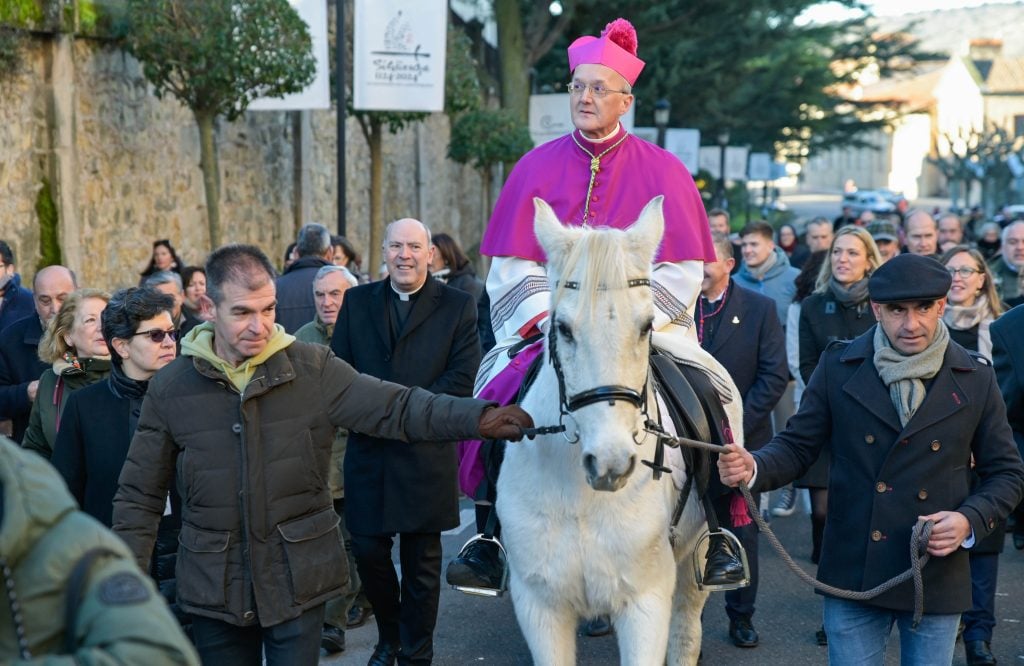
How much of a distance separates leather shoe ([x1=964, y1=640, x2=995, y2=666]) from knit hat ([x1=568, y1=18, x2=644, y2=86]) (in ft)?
10.7

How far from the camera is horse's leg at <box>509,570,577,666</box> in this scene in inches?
188

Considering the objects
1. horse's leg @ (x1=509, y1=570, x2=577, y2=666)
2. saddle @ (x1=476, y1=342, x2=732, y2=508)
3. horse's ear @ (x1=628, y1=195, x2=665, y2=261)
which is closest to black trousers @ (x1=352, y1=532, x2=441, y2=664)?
saddle @ (x1=476, y1=342, x2=732, y2=508)

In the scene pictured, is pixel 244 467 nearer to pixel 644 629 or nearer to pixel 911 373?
pixel 644 629

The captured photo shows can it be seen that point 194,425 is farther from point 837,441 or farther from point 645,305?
point 837,441

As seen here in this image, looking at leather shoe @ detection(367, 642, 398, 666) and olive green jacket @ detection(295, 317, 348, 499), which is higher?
olive green jacket @ detection(295, 317, 348, 499)

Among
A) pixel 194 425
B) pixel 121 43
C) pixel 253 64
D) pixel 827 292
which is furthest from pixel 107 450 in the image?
pixel 121 43

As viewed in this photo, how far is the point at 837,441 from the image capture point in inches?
188

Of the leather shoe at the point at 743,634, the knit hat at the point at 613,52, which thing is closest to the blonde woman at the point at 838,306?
the leather shoe at the point at 743,634

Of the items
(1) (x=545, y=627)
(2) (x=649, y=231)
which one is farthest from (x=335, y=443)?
(2) (x=649, y=231)

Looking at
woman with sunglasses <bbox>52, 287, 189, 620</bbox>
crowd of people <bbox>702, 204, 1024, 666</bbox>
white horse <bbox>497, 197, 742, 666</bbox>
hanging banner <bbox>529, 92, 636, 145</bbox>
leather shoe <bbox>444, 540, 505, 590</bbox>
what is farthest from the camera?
hanging banner <bbox>529, 92, 636, 145</bbox>

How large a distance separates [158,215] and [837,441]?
1088 centimetres

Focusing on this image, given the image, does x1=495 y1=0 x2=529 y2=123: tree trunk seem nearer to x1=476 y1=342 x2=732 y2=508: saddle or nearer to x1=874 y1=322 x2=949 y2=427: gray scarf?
x1=476 y1=342 x2=732 y2=508: saddle

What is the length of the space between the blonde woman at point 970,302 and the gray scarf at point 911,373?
13.0 ft

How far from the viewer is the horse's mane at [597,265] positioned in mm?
→ 4219
